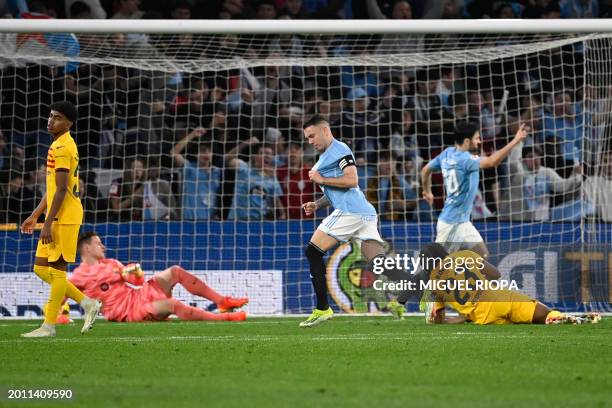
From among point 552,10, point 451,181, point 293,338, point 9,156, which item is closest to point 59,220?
point 293,338

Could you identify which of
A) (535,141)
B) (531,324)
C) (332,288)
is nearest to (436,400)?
(531,324)

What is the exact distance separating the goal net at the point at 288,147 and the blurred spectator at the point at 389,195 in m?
0.02

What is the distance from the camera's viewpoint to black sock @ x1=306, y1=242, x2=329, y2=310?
1086 centimetres

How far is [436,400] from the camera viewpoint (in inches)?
225

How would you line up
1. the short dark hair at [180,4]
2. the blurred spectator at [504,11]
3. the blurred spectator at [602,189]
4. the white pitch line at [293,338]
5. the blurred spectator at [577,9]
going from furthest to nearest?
the blurred spectator at [577,9], the blurred spectator at [504,11], the short dark hair at [180,4], the blurred spectator at [602,189], the white pitch line at [293,338]

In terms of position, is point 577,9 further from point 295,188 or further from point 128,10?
point 128,10

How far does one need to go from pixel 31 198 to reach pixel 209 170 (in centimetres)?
242

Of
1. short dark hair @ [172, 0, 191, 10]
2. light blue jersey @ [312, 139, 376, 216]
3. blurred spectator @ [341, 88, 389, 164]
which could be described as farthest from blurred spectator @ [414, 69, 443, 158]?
light blue jersey @ [312, 139, 376, 216]

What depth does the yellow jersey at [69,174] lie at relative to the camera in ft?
32.1

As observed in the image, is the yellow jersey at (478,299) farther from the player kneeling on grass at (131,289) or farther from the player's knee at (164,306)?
the player's knee at (164,306)

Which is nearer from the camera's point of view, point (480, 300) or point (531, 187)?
point (480, 300)

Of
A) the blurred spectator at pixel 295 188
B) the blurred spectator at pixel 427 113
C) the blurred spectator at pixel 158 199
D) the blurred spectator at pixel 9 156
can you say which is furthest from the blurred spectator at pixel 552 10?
the blurred spectator at pixel 9 156

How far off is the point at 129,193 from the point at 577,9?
330 inches

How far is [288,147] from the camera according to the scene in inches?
642
